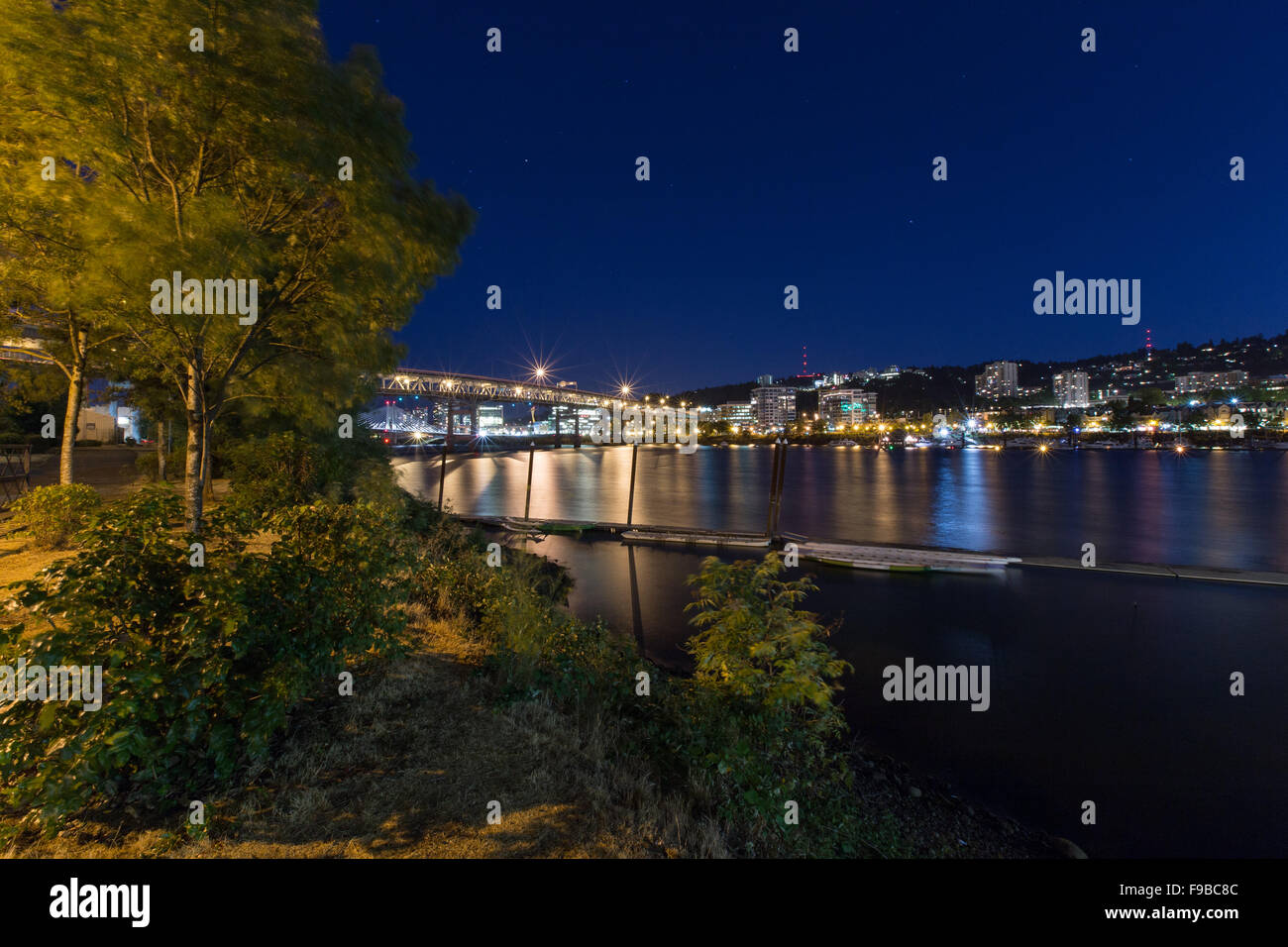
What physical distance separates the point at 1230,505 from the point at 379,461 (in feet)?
170

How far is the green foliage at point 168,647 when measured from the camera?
2.75m

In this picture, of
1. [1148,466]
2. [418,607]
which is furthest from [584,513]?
[1148,466]

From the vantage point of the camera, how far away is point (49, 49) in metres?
5.23

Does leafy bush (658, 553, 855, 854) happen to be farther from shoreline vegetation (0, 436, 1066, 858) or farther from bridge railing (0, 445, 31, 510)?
bridge railing (0, 445, 31, 510)

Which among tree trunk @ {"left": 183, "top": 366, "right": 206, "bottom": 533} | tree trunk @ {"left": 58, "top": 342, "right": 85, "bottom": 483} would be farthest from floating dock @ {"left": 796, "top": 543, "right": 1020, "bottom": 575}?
tree trunk @ {"left": 58, "top": 342, "right": 85, "bottom": 483}

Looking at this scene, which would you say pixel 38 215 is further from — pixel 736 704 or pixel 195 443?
pixel 736 704

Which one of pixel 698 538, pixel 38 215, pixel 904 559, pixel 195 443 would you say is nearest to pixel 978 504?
pixel 904 559

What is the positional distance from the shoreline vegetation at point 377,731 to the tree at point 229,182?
2211mm

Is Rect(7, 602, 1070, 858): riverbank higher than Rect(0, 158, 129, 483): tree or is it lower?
lower

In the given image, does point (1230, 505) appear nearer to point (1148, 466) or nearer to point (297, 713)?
point (1148, 466)

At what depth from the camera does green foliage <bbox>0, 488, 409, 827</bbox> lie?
275 cm

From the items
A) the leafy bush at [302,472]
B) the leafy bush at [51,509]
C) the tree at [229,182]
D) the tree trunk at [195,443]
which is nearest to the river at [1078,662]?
the leafy bush at [302,472]

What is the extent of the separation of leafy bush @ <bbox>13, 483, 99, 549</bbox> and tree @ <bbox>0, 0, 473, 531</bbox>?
1.72 metres

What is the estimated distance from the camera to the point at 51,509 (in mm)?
7758
